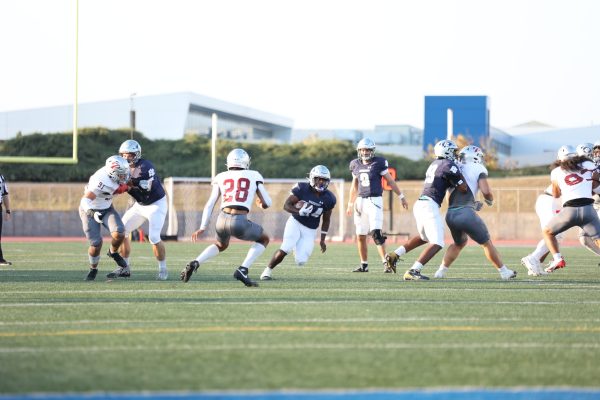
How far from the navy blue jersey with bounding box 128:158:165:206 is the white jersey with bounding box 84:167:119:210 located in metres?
0.46

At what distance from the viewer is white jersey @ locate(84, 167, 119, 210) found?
1263 cm

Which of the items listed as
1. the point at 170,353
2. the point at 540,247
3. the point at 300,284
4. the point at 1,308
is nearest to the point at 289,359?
the point at 170,353

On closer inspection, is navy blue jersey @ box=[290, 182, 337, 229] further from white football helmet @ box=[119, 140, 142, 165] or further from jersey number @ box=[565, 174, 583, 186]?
jersey number @ box=[565, 174, 583, 186]

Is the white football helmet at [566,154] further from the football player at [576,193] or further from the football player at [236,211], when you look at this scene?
the football player at [236,211]

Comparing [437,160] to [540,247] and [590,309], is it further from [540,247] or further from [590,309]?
[590,309]

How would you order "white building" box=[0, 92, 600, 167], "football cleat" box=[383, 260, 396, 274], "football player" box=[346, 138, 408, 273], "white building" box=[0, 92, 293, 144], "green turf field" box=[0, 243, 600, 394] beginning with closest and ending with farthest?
"green turf field" box=[0, 243, 600, 394]
"football cleat" box=[383, 260, 396, 274]
"football player" box=[346, 138, 408, 273]
"white building" box=[0, 92, 293, 144]
"white building" box=[0, 92, 600, 167]

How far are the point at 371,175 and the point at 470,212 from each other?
3.03 m

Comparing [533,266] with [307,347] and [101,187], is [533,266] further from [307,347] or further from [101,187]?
[307,347]

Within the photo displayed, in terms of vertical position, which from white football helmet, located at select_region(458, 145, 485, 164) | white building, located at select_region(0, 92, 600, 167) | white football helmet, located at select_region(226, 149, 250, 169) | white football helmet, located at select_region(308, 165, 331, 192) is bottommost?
white football helmet, located at select_region(308, 165, 331, 192)

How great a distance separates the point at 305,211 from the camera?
12.9 meters

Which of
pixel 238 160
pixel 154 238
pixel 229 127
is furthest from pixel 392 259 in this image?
pixel 229 127

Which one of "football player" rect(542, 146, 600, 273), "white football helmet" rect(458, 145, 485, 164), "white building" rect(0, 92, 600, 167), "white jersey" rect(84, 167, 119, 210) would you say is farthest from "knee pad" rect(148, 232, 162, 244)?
"white building" rect(0, 92, 600, 167)

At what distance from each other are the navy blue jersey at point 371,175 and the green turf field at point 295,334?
8.60 ft

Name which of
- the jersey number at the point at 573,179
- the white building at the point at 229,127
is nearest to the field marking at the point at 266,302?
the jersey number at the point at 573,179
